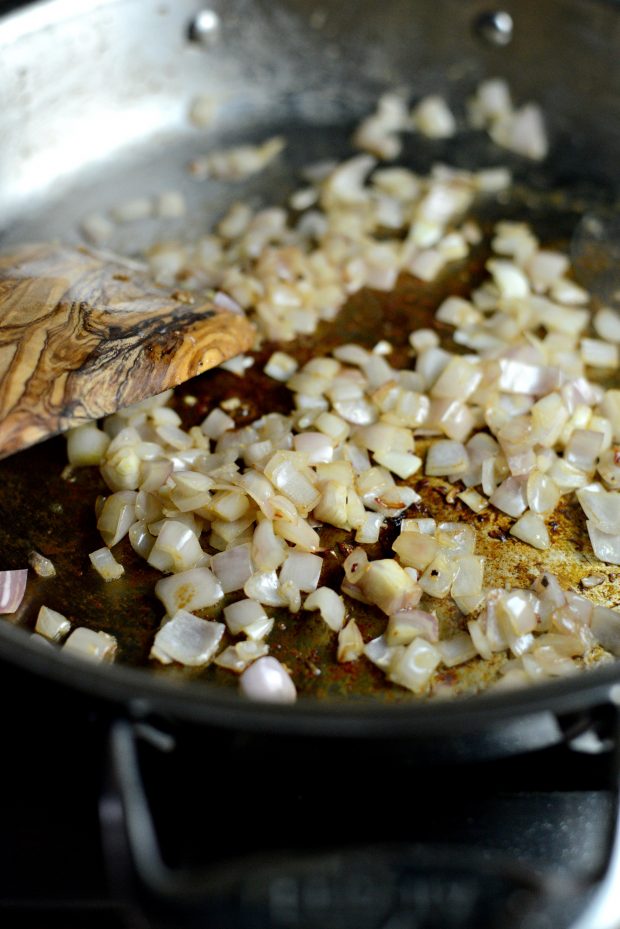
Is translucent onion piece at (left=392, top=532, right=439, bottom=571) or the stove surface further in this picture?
translucent onion piece at (left=392, top=532, right=439, bottom=571)

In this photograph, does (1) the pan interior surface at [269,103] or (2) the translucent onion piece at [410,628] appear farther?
(1) the pan interior surface at [269,103]

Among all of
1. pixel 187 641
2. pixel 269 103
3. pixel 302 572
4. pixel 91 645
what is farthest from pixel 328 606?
pixel 269 103

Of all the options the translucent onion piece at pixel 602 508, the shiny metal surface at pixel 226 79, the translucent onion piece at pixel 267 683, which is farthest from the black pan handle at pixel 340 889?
the shiny metal surface at pixel 226 79

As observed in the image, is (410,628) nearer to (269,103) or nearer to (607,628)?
(607,628)

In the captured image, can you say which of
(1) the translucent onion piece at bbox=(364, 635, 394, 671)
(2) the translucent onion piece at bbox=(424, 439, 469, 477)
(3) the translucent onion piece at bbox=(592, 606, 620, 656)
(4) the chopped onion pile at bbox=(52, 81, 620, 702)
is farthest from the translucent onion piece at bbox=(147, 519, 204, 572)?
(3) the translucent onion piece at bbox=(592, 606, 620, 656)

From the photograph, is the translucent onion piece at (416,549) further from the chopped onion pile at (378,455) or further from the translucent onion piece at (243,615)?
the translucent onion piece at (243,615)

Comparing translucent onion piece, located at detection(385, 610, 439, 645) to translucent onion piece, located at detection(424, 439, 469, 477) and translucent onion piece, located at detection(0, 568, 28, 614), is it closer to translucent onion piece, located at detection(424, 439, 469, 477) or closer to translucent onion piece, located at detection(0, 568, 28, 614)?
translucent onion piece, located at detection(424, 439, 469, 477)

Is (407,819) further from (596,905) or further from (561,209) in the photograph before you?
(561,209)
